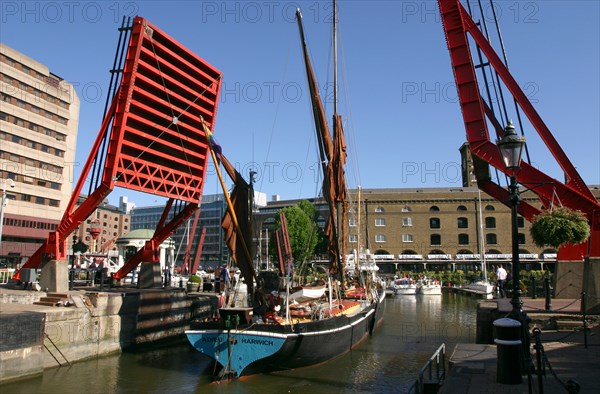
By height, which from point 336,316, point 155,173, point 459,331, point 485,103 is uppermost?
point 485,103

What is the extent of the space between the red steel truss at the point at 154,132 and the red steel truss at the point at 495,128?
14.9m

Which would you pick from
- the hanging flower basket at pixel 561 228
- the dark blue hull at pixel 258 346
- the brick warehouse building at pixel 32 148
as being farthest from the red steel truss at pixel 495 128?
the brick warehouse building at pixel 32 148

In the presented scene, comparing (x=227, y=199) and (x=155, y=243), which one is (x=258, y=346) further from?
(x=155, y=243)

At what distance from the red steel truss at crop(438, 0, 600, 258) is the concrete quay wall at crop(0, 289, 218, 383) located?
1697cm

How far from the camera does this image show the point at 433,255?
7544cm

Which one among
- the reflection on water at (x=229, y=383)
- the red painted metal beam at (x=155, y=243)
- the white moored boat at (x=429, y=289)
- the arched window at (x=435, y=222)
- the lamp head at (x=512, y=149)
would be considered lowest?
the white moored boat at (x=429, y=289)

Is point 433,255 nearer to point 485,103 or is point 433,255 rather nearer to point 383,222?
point 383,222

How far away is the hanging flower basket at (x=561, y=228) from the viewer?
1400 centimetres

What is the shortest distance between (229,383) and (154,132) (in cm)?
1586

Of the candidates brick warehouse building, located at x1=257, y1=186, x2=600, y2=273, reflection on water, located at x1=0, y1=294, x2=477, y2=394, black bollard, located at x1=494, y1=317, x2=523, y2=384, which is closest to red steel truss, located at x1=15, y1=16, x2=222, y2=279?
reflection on water, located at x1=0, y1=294, x2=477, y2=394

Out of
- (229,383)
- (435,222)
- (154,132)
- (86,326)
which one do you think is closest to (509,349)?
(229,383)

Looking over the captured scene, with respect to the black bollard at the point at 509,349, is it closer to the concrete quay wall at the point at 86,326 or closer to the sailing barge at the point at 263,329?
the sailing barge at the point at 263,329

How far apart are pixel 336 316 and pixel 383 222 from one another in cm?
6229

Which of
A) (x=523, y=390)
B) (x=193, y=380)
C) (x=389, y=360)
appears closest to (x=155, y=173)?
(x=193, y=380)
